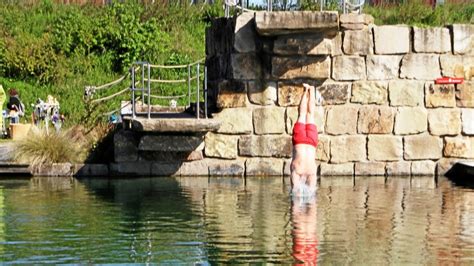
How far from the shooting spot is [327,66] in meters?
21.7

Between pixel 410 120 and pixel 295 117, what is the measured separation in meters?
2.16

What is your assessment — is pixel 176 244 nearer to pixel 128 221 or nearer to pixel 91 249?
pixel 91 249

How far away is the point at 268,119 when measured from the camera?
72.1 ft

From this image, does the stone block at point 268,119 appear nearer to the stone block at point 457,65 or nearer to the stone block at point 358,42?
the stone block at point 358,42

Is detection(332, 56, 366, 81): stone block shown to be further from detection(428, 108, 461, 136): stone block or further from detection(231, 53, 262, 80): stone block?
detection(428, 108, 461, 136): stone block

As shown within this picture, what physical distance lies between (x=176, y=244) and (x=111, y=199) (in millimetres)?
4659

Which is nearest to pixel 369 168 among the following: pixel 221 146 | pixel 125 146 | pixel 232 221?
pixel 221 146

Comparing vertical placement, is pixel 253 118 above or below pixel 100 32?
below

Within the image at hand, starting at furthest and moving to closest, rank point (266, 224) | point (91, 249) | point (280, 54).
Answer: point (280, 54) < point (266, 224) < point (91, 249)

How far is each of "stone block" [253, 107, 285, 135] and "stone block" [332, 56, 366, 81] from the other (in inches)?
47.3

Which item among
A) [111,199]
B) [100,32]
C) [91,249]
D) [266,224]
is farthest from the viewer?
[100,32]

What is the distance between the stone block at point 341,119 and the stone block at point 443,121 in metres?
1.44

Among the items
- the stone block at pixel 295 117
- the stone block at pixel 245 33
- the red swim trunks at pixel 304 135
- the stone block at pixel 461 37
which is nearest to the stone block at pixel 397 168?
the stone block at pixel 295 117

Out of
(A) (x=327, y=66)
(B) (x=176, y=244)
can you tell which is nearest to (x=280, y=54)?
(A) (x=327, y=66)
